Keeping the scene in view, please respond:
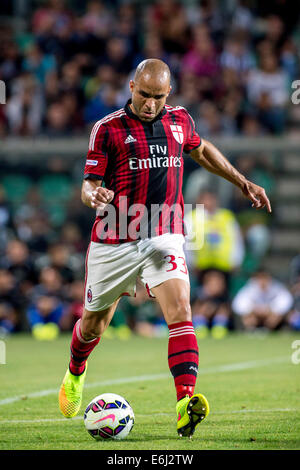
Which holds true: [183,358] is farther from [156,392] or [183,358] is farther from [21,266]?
[21,266]

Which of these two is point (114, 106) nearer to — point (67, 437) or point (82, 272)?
point (82, 272)

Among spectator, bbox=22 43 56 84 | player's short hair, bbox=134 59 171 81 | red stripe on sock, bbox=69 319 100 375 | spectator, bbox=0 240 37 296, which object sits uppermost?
spectator, bbox=22 43 56 84

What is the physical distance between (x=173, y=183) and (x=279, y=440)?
1975 mm

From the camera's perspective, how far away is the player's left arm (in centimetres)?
630

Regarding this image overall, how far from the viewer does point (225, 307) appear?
1350 cm

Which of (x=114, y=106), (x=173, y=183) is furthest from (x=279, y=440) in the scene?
(x=114, y=106)

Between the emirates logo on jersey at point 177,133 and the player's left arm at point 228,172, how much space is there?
0.23 m

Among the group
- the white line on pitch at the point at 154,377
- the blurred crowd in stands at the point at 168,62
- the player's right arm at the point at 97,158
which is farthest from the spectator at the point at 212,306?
the player's right arm at the point at 97,158

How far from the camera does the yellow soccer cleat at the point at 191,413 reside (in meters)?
5.19

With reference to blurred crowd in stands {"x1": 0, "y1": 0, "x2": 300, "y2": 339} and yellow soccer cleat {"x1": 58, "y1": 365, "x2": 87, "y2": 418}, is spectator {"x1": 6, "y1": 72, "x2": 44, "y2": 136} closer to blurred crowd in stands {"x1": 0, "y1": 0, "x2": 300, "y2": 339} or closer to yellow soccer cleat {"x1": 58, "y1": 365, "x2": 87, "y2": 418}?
blurred crowd in stands {"x1": 0, "y1": 0, "x2": 300, "y2": 339}

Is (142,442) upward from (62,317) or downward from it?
upward

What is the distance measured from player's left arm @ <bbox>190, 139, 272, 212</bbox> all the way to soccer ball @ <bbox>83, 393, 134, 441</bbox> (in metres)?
1.85

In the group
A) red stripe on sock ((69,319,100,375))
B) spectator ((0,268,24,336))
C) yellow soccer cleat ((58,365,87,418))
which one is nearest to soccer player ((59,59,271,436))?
red stripe on sock ((69,319,100,375))

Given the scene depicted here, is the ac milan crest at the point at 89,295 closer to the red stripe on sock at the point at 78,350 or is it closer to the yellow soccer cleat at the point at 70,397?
the red stripe on sock at the point at 78,350
